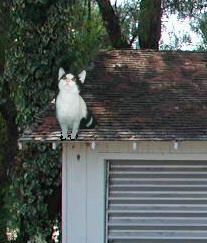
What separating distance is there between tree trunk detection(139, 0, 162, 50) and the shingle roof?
3098 mm

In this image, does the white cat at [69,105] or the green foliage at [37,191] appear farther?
the green foliage at [37,191]

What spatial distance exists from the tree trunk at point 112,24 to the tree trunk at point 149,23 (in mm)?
655

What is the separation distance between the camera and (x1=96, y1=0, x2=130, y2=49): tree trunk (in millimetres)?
15336

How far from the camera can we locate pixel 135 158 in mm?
8477

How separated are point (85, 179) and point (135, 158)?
914 mm

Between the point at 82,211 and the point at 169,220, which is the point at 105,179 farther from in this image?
the point at 169,220

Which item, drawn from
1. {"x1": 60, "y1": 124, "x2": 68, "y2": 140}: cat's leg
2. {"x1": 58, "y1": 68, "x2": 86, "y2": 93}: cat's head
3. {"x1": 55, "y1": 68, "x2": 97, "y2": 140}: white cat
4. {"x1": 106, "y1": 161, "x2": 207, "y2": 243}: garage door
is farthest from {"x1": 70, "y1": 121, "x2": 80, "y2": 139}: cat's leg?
{"x1": 106, "y1": 161, "x2": 207, "y2": 243}: garage door

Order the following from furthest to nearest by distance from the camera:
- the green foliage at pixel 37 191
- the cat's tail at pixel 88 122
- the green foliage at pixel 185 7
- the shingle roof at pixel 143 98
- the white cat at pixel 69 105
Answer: the green foliage at pixel 185 7, the green foliage at pixel 37 191, the shingle roof at pixel 143 98, the cat's tail at pixel 88 122, the white cat at pixel 69 105

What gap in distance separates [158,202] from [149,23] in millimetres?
7133

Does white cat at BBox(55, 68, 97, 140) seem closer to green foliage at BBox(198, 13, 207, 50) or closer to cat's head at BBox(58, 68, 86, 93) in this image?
cat's head at BBox(58, 68, 86, 93)

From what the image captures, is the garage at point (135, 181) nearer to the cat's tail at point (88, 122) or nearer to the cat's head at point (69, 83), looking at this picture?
the cat's tail at point (88, 122)

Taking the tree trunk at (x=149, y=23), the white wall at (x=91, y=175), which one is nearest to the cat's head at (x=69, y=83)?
the white wall at (x=91, y=175)

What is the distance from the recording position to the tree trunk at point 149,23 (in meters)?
13.7

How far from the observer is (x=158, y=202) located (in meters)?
8.62
